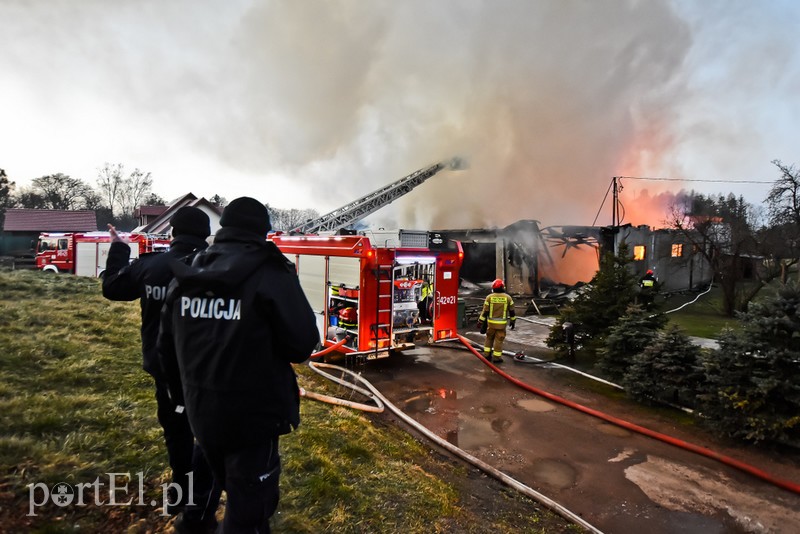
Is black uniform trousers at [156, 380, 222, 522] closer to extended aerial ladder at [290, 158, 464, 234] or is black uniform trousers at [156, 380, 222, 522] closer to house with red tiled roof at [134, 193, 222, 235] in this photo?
extended aerial ladder at [290, 158, 464, 234]

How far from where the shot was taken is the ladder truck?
7309 mm

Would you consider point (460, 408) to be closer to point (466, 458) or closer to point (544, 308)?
point (466, 458)

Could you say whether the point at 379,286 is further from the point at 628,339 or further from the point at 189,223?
the point at 189,223

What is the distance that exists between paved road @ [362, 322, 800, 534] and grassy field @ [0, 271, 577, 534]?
0.63 metres

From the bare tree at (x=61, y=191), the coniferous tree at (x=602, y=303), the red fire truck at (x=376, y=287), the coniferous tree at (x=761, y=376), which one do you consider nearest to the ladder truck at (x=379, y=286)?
the red fire truck at (x=376, y=287)

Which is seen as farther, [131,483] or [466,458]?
[466,458]

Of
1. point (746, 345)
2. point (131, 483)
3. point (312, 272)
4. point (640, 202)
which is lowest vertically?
point (131, 483)

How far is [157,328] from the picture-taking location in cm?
269

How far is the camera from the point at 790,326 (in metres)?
4.52

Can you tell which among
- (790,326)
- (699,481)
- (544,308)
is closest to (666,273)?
(544,308)

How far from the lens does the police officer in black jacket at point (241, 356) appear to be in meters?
1.76

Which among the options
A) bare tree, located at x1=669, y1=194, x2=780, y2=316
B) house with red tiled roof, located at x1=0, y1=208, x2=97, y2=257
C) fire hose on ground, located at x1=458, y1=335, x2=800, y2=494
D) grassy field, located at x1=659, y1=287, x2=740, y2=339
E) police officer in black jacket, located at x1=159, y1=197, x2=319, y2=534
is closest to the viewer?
police officer in black jacket, located at x1=159, y1=197, x2=319, y2=534

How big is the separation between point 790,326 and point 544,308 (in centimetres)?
1027

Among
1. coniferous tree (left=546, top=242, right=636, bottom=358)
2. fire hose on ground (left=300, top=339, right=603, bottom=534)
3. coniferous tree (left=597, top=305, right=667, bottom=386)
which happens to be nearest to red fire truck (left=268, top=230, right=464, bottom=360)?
fire hose on ground (left=300, top=339, right=603, bottom=534)
